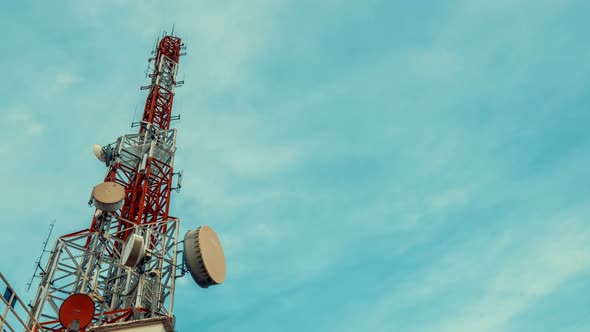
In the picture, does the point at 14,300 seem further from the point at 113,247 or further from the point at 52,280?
the point at 113,247

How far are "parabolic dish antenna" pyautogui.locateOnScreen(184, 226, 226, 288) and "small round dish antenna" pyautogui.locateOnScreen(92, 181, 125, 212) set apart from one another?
198 inches

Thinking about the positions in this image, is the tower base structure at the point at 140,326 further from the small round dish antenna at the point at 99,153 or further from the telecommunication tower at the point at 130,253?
the small round dish antenna at the point at 99,153

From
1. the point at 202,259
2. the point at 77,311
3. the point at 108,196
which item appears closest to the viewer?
the point at 77,311

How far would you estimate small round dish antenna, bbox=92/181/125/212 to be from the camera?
3431 centimetres

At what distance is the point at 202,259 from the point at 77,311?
23.1ft

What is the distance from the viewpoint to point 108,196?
3459cm

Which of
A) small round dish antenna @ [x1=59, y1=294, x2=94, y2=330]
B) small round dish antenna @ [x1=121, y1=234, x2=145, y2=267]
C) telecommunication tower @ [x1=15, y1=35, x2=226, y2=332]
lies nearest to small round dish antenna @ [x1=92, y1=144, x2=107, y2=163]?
telecommunication tower @ [x1=15, y1=35, x2=226, y2=332]

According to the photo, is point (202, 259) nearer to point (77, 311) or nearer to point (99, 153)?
point (77, 311)

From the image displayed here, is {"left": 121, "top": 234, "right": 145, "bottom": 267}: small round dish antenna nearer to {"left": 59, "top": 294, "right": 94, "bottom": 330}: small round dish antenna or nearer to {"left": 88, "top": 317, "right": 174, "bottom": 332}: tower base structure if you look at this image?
{"left": 59, "top": 294, "right": 94, "bottom": 330}: small round dish antenna

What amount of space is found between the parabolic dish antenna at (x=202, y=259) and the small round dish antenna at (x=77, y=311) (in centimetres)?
625

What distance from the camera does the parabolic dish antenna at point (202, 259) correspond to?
31641 mm

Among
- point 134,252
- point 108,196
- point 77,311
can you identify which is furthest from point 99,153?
point 77,311

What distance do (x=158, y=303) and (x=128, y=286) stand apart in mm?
2285

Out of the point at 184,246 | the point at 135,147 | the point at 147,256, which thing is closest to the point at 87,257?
the point at 147,256
